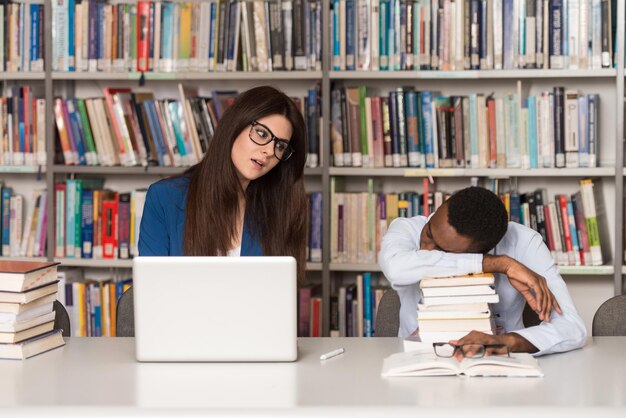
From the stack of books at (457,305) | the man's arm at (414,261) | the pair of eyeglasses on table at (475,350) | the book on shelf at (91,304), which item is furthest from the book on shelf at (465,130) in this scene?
the pair of eyeglasses on table at (475,350)

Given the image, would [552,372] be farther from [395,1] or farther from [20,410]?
[395,1]

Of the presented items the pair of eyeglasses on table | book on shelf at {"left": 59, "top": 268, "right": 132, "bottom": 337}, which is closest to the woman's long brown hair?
the pair of eyeglasses on table

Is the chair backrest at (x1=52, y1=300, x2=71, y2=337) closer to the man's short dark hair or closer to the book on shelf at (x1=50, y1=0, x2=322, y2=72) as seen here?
the man's short dark hair

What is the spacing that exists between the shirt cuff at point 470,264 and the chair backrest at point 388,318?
49cm

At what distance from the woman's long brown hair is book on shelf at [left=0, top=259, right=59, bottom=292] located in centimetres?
45

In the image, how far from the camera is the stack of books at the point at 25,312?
2.07 meters

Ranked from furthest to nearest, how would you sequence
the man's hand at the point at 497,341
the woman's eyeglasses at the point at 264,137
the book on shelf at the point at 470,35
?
the book on shelf at the point at 470,35 < the woman's eyeglasses at the point at 264,137 < the man's hand at the point at 497,341

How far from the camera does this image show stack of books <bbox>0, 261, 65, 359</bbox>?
2.07 meters

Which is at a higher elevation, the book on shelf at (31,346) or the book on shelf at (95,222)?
the book on shelf at (95,222)

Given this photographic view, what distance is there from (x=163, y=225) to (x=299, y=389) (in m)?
0.97

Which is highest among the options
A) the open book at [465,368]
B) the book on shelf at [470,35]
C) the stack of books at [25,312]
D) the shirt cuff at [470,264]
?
the book on shelf at [470,35]

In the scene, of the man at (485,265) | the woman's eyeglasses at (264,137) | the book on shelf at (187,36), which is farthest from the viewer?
the book on shelf at (187,36)

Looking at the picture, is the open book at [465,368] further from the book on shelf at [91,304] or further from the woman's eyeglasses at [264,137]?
the book on shelf at [91,304]

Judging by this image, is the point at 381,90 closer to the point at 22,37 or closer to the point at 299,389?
the point at 22,37
